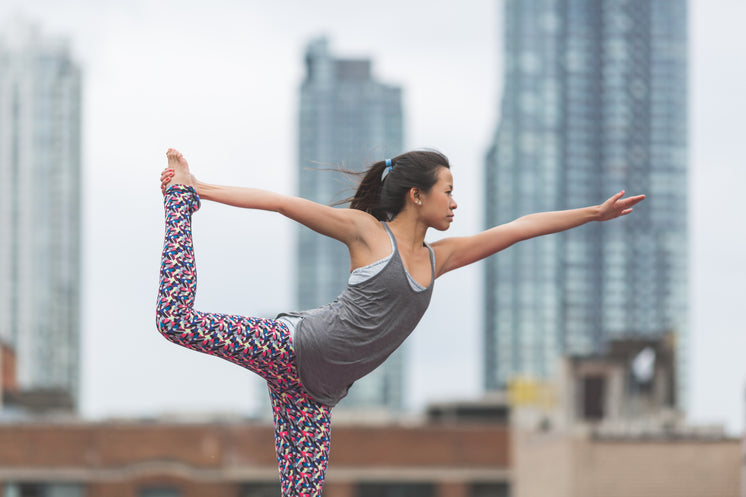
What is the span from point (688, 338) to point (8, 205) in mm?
91632

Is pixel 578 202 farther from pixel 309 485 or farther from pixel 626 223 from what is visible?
pixel 309 485

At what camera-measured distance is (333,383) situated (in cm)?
702

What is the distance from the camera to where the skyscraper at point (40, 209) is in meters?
170

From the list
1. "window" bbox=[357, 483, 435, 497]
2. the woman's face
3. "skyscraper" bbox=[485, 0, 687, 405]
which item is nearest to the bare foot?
the woman's face

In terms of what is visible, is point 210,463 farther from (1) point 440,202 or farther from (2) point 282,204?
(2) point 282,204

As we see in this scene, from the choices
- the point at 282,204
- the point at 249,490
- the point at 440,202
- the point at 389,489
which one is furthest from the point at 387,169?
the point at 389,489

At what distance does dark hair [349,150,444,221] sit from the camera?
7113mm

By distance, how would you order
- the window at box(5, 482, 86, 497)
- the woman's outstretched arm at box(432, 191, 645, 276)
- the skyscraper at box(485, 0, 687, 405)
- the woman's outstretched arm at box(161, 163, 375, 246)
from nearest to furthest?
the woman's outstretched arm at box(161, 163, 375, 246) → the woman's outstretched arm at box(432, 191, 645, 276) → the window at box(5, 482, 86, 497) → the skyscraper at box(485, 0, 687, 405)

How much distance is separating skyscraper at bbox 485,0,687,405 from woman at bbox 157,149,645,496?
5510 inches

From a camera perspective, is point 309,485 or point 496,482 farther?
point 496,482

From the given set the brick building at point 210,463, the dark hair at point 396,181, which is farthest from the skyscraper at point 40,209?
the dark hair at point 396,181

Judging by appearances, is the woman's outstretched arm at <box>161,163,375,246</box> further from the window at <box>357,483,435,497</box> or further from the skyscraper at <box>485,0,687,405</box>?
the skyscraper at <box>485,0,687,405</box>

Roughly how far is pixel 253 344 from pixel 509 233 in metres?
1.66

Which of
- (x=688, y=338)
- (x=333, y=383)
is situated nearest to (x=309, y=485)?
(x=333, y=383)
